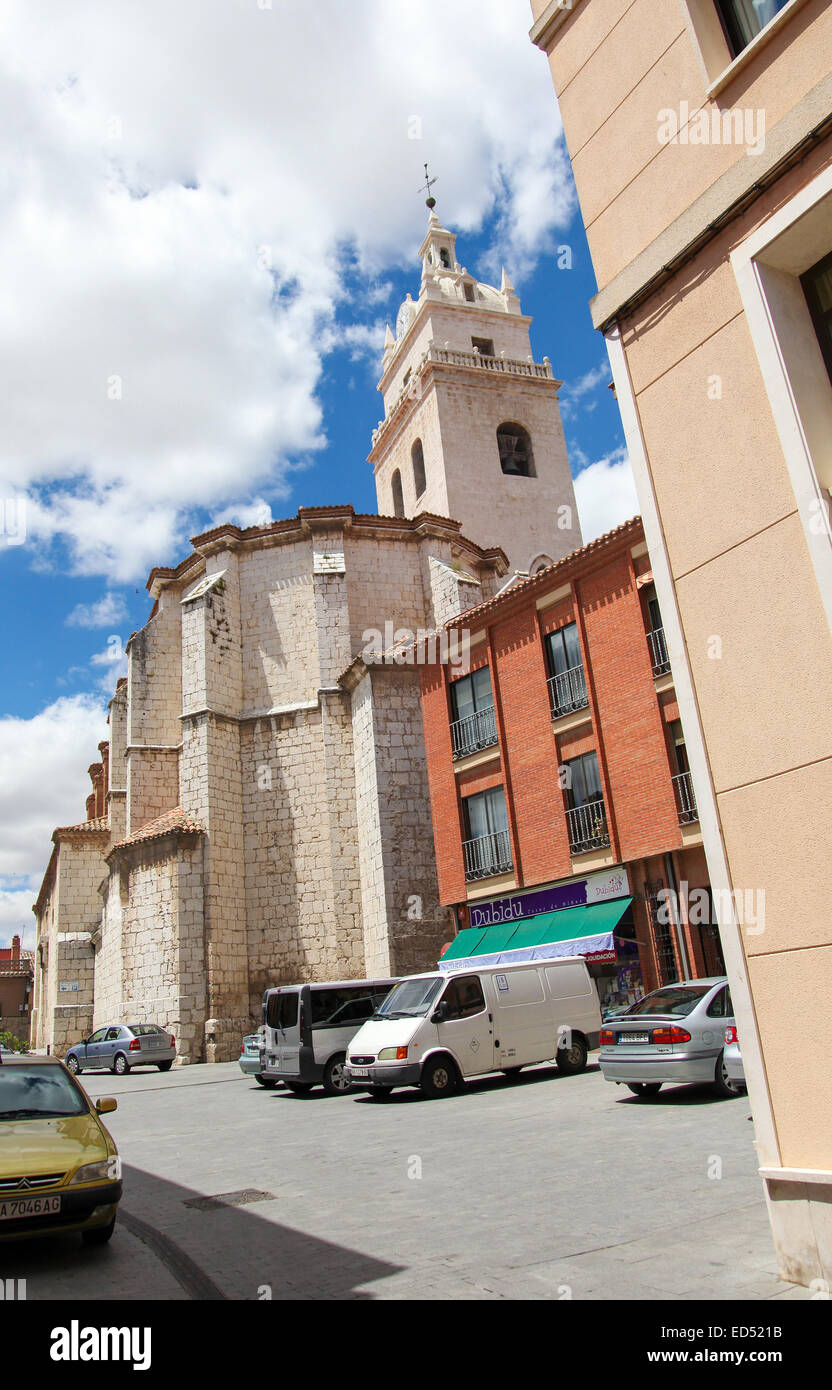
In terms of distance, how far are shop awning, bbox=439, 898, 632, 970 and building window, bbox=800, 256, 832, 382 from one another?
496 inches

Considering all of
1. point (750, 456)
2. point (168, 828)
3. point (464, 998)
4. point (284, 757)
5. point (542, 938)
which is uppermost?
point (284, 757)

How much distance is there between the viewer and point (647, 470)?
18.9ft

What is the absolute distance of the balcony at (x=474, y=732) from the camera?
2106 centimetres

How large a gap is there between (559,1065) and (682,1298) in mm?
10433

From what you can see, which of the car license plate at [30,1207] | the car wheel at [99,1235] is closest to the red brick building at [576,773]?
the car wheel at [99,1235]

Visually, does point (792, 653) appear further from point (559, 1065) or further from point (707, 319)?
point (559, 1065)

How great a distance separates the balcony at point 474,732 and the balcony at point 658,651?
4.68 meters

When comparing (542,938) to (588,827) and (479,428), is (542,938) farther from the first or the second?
(479,428)

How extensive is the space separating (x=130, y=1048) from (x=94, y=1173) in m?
18.0

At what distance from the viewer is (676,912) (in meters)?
16.5

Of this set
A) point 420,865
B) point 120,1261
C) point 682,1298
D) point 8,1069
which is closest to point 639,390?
point 682,1298

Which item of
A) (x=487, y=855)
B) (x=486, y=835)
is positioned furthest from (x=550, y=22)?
(x=487, y=855)

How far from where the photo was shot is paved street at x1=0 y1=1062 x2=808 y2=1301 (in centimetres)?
482
